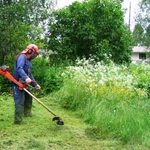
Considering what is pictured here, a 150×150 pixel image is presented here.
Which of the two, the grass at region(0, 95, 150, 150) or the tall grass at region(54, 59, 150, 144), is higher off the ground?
the tall grass at region(54, 59, 150, 144)

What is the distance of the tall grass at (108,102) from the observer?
5.91 metres

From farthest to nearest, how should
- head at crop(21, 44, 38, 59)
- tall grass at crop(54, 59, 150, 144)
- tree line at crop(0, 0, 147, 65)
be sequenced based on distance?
tree line at crop(0, 0, 147, 65)
head at crop(21, 44, 38, 59)
tall grass at crop(54, 59, 150, 144)

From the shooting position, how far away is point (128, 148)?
530cm

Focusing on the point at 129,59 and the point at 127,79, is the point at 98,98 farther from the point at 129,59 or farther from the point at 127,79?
the point at 129,59

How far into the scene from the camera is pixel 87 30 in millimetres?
14180

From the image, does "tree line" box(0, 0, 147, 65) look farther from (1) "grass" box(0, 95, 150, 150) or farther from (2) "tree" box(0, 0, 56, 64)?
(1) "grass" box(0, 95, 150, 150)

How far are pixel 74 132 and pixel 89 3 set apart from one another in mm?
9611

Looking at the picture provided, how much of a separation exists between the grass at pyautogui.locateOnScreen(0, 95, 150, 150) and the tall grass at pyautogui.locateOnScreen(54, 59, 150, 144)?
22cm

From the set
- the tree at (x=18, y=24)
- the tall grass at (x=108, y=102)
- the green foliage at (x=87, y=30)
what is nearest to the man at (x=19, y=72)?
the tall grass at (x=108, y=102)

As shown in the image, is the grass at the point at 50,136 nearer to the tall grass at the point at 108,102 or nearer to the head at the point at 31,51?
the tall grass at the point at 108,102

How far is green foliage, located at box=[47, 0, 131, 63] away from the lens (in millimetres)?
14180

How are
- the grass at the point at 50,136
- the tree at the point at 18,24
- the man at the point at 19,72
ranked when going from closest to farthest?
the grass at the point at 50,136 < the man at the point at 19,72 < the tree at the point at 18,24

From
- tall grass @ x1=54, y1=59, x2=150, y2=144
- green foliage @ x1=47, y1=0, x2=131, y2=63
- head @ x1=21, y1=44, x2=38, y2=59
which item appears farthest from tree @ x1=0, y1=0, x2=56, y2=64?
head @ x1=21, y1=44, x2=38, y2=59

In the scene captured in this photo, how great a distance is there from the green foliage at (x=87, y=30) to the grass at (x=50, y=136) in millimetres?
7147
